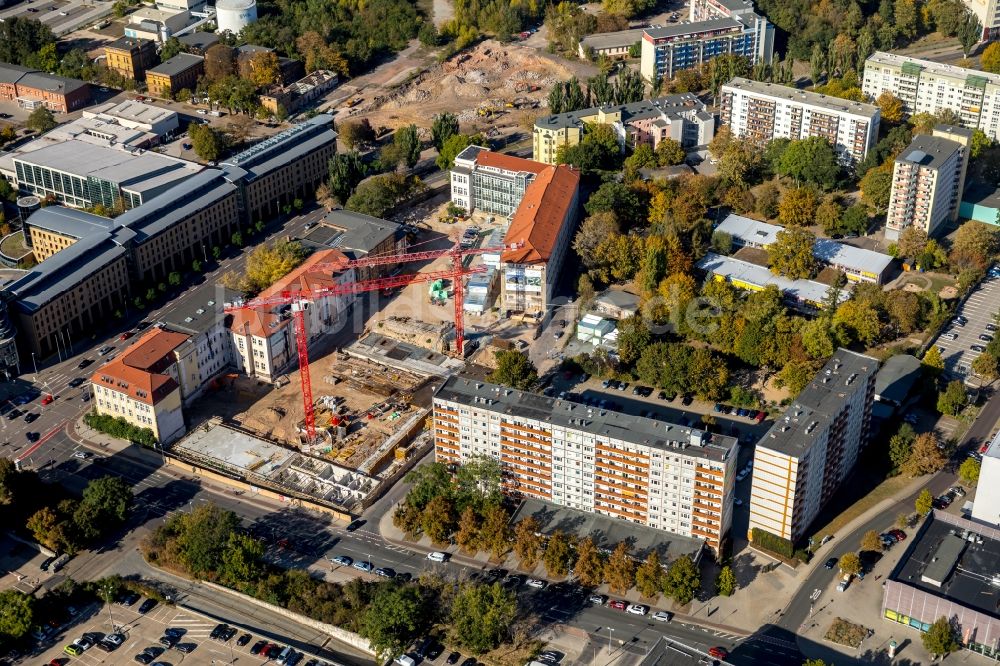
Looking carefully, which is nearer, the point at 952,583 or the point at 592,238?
the point at 952,583

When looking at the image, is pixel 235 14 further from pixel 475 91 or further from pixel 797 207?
pixel 797 207

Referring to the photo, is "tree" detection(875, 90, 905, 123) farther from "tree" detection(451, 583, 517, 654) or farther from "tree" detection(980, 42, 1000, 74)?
"tree" detection(451, 583, 517, 654)

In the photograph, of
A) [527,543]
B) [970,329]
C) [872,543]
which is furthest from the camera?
[970,329]

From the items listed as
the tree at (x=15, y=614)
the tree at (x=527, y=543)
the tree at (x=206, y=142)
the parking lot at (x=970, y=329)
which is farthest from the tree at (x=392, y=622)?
the tree at (x=206, y=142)

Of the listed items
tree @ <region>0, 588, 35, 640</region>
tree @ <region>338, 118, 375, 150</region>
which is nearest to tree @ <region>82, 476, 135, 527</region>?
tree @ <region>0, 588, 35, 640</region>

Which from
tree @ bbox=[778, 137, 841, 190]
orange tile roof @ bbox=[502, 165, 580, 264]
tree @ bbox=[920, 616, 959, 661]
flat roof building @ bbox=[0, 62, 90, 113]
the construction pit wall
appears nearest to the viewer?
tree @ bbox=[920, 616, 959, 661]

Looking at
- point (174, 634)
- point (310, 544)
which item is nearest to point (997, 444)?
point (310, 544)

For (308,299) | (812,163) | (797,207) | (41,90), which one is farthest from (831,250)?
(41,90)
